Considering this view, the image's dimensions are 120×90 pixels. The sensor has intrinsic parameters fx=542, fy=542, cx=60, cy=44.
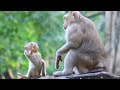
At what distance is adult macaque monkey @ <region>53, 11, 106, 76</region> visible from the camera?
5242 millimetres

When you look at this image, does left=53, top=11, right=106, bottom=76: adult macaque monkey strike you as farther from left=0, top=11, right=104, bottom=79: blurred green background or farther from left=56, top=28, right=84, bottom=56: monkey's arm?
left=0, top=11, right=104, bottom=79: blurred green background

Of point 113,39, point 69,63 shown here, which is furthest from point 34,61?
point 113,39

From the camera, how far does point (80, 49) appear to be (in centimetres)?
529

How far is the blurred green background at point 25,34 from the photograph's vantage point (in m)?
6.69

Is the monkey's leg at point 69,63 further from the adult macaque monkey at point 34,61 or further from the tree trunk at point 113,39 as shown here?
the tree trunk at point 113,39

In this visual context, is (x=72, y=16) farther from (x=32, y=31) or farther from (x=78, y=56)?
(x=32, y=31)

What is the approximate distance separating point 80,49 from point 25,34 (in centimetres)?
206

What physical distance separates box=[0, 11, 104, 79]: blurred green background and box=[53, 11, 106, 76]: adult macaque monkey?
106 cm

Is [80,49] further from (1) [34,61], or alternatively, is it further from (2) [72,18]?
(1) [34,61]

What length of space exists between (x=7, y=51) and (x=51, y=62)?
31.8 inches
